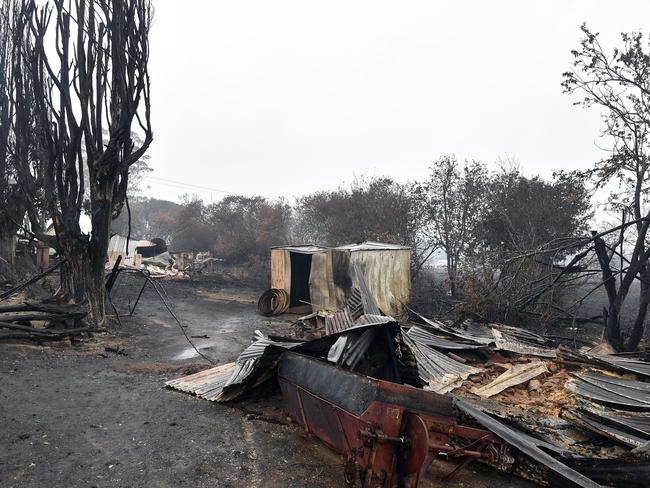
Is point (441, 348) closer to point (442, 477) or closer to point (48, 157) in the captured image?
point (442, 477)

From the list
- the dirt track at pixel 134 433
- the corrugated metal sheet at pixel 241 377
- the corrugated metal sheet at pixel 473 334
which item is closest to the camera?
the dirt track at pixel 134 433

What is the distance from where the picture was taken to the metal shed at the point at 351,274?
42.9ft

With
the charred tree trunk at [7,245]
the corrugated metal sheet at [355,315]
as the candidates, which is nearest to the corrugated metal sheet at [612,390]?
the corrugated metal sheet at [355,315]

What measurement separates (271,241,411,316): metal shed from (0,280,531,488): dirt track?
232 inches

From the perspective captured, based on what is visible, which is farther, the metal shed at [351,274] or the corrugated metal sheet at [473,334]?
the metal shed at [351,274]

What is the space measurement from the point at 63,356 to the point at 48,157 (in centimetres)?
482

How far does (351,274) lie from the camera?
12.9m

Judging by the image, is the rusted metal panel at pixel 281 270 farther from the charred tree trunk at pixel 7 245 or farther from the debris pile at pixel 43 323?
the charred tree trunk at pixel 7 245

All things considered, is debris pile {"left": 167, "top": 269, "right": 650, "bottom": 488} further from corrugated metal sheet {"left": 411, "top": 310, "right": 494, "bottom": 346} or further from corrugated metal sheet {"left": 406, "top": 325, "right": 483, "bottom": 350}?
corrugated metal sheet {"left": 411, "top": 310, "right": 494, "bottom": 346}

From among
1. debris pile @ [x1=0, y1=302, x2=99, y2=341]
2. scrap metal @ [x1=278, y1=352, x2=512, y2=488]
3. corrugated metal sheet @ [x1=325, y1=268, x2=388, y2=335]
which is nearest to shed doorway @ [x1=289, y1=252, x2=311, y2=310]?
corrugated metal sheet @ [x1=325, y1=268, x2=388, y2=335]

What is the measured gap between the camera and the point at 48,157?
31.7 feet

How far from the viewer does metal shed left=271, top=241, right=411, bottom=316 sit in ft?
42.9

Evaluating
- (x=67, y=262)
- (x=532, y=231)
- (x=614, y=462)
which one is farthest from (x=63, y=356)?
(x=532, y=231)

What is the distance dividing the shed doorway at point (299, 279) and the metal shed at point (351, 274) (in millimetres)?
595
